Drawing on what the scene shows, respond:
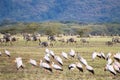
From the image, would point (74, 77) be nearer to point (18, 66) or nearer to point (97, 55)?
point (18, 66)

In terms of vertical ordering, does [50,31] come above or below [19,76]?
below

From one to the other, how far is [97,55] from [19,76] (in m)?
14.2

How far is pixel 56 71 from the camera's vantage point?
27188mm

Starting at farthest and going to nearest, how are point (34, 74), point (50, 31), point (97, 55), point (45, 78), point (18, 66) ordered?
1. point (50, 31)
2. point (97, 55)
3. point (18, 66)
4. point (34, 74)
5. point (45, 78)

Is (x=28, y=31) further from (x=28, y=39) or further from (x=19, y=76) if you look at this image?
(x=19, y=76)

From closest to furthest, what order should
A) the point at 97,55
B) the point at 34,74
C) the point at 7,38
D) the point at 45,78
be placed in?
the point at 45,78
the point at 34,74
the point at 97,55
the point at 7,38

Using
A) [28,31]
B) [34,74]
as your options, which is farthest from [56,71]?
[28,31]

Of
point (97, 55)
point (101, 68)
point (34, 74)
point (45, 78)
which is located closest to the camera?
point (45, 78)

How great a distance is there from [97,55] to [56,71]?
36.7ft

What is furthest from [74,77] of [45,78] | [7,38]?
[7,38]

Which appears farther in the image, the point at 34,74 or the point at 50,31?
the point at 50,31

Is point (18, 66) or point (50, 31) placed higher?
point (18, 66)

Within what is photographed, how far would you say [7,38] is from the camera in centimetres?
6869

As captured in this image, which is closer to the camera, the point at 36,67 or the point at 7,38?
the point at 36,67
